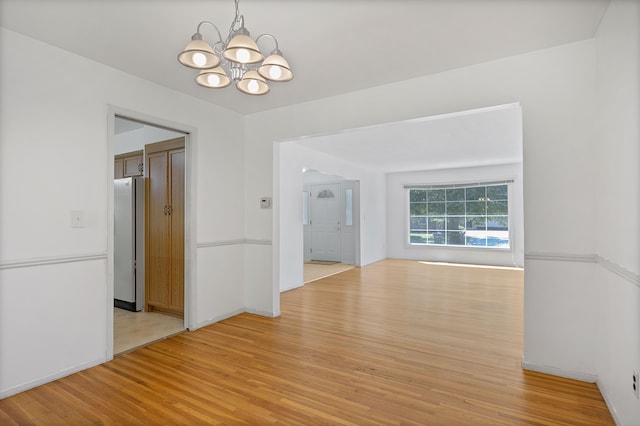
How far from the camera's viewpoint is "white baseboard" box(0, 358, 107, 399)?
231 centimetres

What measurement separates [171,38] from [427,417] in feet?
10.3

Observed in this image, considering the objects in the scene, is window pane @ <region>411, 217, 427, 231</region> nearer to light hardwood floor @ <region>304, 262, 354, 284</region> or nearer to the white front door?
the white front door

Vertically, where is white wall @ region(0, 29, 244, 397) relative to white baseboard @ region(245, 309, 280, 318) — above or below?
above

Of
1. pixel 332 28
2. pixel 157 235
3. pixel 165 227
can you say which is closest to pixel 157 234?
pixel 157 235

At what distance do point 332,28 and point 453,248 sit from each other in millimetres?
7622

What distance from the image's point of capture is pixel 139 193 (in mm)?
4457

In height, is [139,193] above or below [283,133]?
below

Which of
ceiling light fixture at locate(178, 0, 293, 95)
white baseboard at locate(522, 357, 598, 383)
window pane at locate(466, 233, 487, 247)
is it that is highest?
ceiling light fixture at locate(178, 0, 293, 95)

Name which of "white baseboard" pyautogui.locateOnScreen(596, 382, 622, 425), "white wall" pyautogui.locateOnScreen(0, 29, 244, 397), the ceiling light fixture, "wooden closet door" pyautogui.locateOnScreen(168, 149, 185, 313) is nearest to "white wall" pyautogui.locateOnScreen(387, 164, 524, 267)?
"white baseboard" pyautogui.locateOnScreen(596, 382, 622, 425)

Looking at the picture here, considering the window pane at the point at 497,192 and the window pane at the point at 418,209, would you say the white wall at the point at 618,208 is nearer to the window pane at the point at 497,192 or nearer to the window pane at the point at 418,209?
the window pane at the point at 497,192

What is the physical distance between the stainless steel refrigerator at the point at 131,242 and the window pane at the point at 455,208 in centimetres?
739

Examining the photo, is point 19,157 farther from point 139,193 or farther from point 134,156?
point 134,156

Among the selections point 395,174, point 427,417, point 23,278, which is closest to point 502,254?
point 395,174

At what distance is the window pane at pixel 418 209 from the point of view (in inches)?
366
